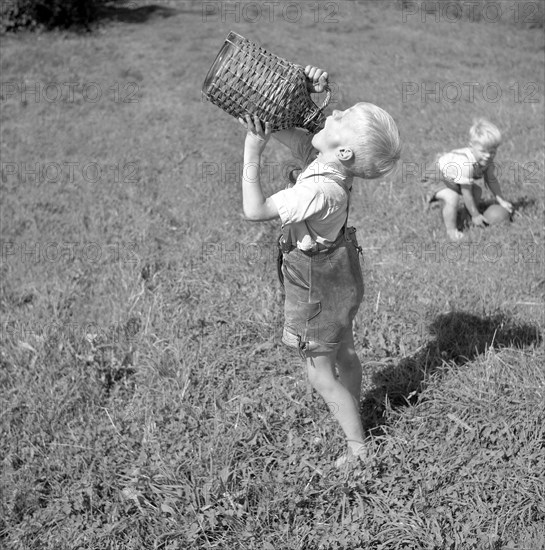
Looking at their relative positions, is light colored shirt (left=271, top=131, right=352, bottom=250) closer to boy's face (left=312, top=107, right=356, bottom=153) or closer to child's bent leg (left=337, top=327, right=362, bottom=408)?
boy's face (left=312, top=107, right=356, bottom=153)

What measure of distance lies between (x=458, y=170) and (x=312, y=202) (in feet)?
9.16

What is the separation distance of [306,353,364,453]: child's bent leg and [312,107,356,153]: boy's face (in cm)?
82


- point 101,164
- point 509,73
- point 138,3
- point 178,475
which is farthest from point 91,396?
point 138,3

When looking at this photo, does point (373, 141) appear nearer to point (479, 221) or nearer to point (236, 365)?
point (236, 365)

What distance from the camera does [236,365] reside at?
3453mm

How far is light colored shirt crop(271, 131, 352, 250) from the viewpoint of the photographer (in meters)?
2.27

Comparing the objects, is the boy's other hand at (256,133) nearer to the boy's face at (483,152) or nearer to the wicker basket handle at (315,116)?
the wicker basket handle at (315,116)

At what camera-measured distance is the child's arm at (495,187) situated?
4793mm

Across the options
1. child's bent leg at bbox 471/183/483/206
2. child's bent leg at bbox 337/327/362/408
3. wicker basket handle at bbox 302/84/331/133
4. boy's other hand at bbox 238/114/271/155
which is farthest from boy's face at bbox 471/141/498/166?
boy's other hand at bbox 238/114/271/155

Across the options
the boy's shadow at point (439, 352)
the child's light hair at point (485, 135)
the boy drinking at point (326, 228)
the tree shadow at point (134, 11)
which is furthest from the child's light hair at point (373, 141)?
the tree shadow at point (134, 11)

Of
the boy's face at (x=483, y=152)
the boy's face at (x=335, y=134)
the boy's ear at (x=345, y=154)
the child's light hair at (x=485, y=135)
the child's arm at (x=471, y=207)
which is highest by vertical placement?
the boy's face at (x=335, y=134)

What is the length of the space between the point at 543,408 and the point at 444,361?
504 millimetres

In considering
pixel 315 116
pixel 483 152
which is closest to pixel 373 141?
pixel 315 116

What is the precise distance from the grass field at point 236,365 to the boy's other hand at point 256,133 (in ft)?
4.35
